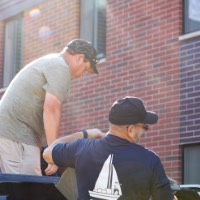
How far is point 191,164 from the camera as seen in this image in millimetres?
11148

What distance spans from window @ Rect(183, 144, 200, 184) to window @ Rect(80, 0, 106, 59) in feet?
9.12

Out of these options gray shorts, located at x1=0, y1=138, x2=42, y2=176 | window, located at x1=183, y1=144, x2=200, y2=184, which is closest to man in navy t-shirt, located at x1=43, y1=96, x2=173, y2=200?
gray shorts, located at x1=0, y1=138, x2=42, y2=176

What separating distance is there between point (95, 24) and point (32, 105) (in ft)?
26.0

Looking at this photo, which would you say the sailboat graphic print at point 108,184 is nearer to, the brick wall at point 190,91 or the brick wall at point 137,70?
the brick wall at point 190,91

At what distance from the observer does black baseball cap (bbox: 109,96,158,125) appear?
14.1 feet

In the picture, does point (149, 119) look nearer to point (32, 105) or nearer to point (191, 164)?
point (32, 105)

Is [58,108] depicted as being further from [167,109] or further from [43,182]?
[167,109]

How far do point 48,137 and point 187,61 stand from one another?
6.18 meters

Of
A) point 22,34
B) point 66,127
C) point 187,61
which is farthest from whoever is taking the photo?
point 22,34

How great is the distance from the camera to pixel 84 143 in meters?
4.43

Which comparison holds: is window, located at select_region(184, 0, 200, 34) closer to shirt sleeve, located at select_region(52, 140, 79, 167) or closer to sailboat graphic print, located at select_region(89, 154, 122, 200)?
shirt sleeve, located at select_region(52, 140, 79, 167)

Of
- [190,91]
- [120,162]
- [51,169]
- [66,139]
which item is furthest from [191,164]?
[120,162]

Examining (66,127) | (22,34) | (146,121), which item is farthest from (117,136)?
(22,34)

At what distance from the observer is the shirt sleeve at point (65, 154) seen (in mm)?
4414
